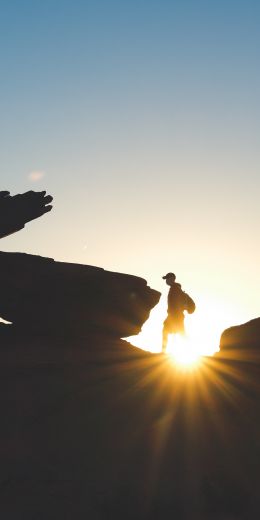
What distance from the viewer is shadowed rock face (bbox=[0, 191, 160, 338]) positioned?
28.0m

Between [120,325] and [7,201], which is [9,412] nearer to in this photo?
[120,325]

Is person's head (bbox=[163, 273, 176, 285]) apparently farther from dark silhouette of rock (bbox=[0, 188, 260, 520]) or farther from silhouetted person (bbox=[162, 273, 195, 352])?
dark silhouette of rock (bbox=[0, 188, 260, 520])

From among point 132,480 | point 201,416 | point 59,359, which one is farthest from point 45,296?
point 132,480

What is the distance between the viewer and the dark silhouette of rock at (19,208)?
30.6 metres

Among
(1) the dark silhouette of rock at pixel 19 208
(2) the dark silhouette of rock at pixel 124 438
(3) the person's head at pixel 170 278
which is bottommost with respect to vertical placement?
(2) the dark silhouette of rock at pixel 124 438

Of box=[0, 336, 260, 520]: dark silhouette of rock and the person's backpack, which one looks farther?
the person's backpack

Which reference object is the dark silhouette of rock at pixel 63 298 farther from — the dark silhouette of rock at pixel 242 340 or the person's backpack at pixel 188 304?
the dark silhouette of rock at pixel 242 340

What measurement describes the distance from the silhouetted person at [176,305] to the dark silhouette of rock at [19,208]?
8771mm

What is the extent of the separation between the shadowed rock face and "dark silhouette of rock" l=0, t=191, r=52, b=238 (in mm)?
2124

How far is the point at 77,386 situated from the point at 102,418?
2615mm

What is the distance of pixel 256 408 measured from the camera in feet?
70.3

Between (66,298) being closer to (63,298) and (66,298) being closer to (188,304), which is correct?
(63,298)

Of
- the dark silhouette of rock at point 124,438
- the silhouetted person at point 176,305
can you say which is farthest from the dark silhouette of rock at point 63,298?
the dark silhouette of rock at point 124,438

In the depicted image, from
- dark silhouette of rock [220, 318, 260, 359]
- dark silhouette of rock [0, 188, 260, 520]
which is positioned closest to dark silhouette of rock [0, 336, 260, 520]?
dark silhouette of rock [0, 188, 260, 520]
